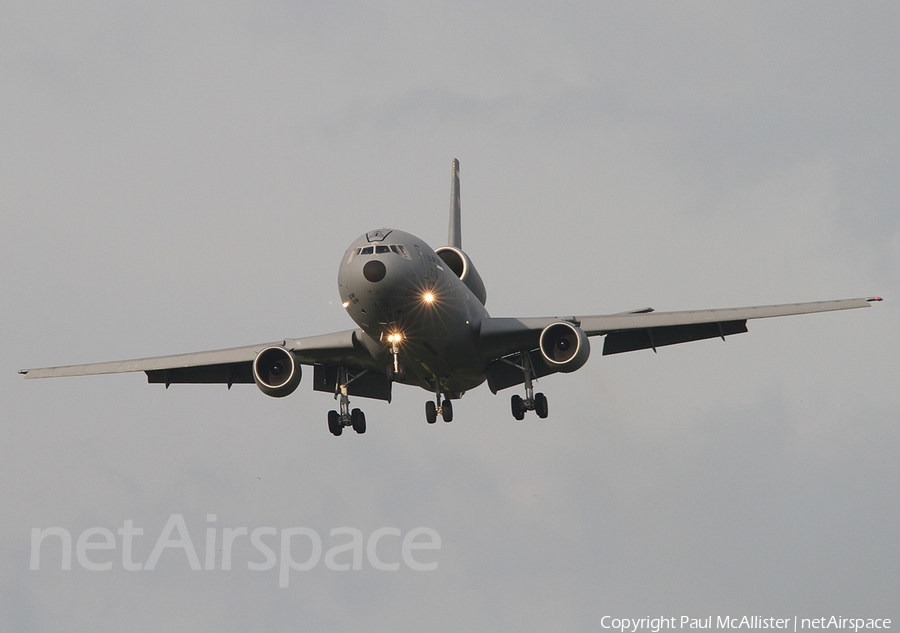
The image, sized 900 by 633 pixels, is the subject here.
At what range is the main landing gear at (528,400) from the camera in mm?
41562

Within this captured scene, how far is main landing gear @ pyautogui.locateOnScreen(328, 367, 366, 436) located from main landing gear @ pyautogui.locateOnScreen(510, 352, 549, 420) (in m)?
5.25

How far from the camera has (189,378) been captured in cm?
4412

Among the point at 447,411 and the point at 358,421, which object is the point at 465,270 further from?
the point at 358,421

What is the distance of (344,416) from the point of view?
137 feet

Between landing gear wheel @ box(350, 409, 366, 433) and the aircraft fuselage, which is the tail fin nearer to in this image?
landing gear wheel @ box(350, 409, 366, 433)

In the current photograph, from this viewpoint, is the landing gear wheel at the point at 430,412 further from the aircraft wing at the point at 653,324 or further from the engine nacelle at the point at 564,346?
the engine nacelle at the point at 564,346

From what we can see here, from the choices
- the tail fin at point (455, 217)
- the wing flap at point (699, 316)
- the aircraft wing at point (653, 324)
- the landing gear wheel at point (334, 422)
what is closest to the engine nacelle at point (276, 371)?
the landing gear wheel at point (334, 422)

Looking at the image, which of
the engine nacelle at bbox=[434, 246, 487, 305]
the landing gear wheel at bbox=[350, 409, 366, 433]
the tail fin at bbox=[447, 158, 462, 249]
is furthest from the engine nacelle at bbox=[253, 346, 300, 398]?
the tail fin at bbox=[447, 158, 462, 249]

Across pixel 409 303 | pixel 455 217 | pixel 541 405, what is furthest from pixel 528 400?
pixel 455 217

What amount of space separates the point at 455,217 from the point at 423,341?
773 inches

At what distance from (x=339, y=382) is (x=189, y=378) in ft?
19.6

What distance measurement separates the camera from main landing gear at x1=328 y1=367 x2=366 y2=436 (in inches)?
1639

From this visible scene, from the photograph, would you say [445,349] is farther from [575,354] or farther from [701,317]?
[701,317]

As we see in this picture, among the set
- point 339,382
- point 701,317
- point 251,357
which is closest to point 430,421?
point 339,382
